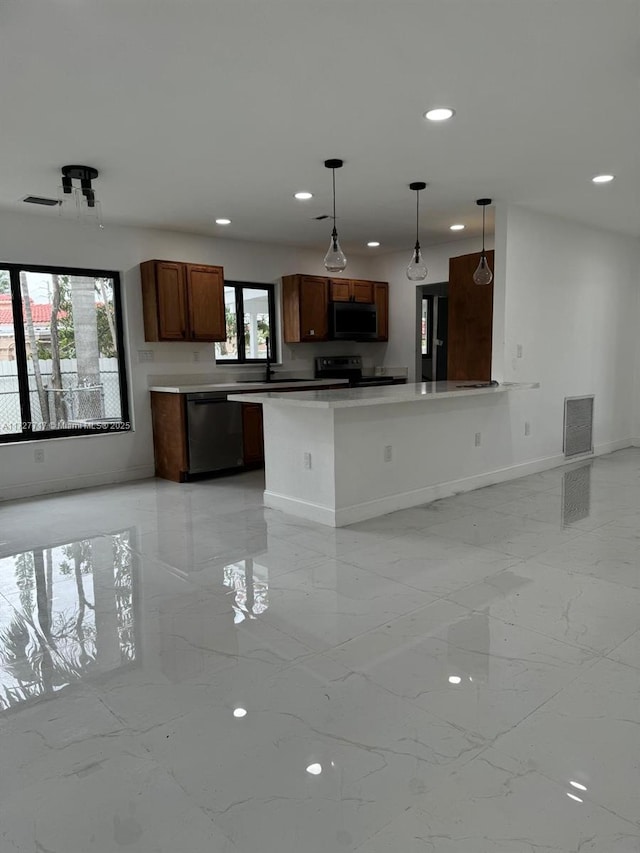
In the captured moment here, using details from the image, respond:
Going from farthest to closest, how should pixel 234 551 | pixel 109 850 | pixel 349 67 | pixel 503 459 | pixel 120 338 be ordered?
pixel 120 338
pixel 503 459
pixel 234 551
pixel 349 67
pixel 109 850

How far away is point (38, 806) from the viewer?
60.1 inches

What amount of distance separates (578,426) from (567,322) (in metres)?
1.12

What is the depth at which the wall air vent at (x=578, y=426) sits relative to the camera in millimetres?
5941

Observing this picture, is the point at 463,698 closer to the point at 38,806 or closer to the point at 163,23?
the point at 38,806

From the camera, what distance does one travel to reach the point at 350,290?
6996 mm

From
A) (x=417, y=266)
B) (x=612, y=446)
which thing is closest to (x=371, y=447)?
(x=417, y=266)

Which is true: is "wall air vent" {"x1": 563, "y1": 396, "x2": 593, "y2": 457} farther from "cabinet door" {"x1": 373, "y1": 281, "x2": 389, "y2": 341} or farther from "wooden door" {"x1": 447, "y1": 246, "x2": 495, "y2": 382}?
"cabinet door" {"x1": 373, "y1": 281, "x2": 389, "y2": 341}

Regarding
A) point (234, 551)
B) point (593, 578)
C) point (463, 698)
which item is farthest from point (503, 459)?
point (463, 698)

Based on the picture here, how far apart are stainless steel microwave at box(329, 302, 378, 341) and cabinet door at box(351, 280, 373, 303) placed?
85 millimetres

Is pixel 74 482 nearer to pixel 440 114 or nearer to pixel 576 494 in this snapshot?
pixel 440 114

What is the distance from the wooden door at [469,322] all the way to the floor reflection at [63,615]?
3505 mm

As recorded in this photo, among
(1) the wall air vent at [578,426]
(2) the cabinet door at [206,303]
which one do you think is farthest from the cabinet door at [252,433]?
(1) the wall air vent at [578,426]

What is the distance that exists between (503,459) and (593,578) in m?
2.35

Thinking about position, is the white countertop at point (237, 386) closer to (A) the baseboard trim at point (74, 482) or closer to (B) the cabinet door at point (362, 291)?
(A) the baseboard trim at point (74, 482)
